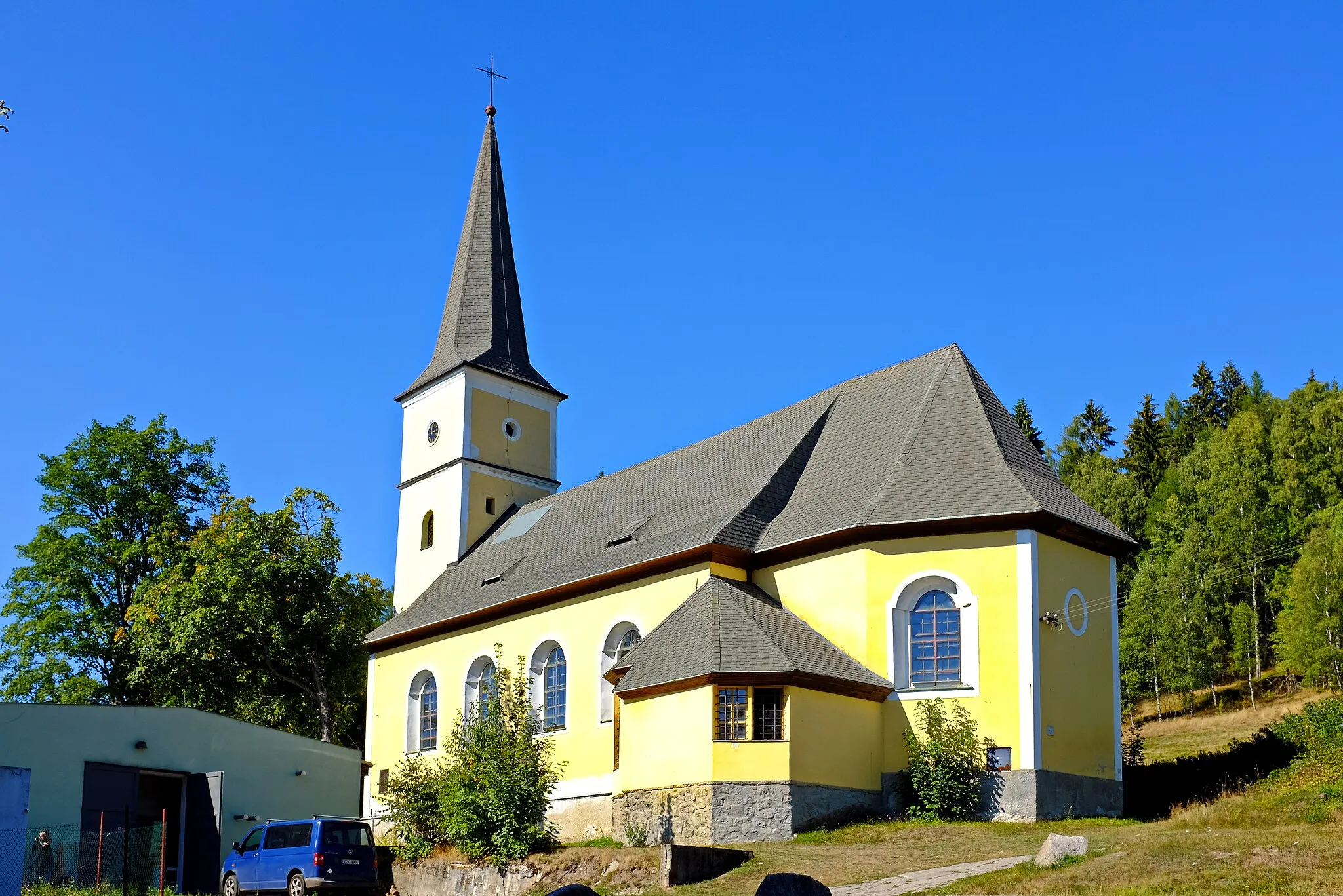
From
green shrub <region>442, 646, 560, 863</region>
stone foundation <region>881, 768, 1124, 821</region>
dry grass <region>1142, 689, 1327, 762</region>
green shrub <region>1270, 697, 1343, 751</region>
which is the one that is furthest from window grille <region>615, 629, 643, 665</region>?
dry grass <region>1142, 689, 1327, 762</region>

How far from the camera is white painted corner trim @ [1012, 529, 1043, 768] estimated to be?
2509cm

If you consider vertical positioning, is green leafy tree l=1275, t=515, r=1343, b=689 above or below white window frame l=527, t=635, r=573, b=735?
above

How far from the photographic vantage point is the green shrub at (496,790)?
24719 mm

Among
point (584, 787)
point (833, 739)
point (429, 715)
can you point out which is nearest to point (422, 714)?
point (429, 715)

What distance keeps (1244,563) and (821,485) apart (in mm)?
32677

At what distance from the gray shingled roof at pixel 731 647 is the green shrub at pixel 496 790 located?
7.63ft

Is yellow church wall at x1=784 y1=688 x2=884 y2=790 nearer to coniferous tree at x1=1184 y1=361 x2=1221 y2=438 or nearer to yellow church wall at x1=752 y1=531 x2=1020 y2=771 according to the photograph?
yellow church wall at x1=752 y1=531 x2=1020 y2=771

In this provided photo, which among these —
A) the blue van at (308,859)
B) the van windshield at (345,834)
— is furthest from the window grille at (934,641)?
the blue van at (308,859)

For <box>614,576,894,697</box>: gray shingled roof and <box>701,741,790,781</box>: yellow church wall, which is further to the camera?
<box>614,576,894,697</box>: gray shingled roof

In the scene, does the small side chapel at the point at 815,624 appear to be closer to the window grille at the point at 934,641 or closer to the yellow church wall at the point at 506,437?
the window grille at the point at 934,641

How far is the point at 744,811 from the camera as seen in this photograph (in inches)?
952

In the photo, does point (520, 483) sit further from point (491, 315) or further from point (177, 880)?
point (177, 880)

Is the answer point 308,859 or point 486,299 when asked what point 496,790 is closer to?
point 308,859

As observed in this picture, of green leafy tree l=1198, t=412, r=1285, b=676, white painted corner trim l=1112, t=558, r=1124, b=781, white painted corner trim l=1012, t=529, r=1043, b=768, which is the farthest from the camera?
green leafy tree l=1198, t=412, r=1285, b=676
